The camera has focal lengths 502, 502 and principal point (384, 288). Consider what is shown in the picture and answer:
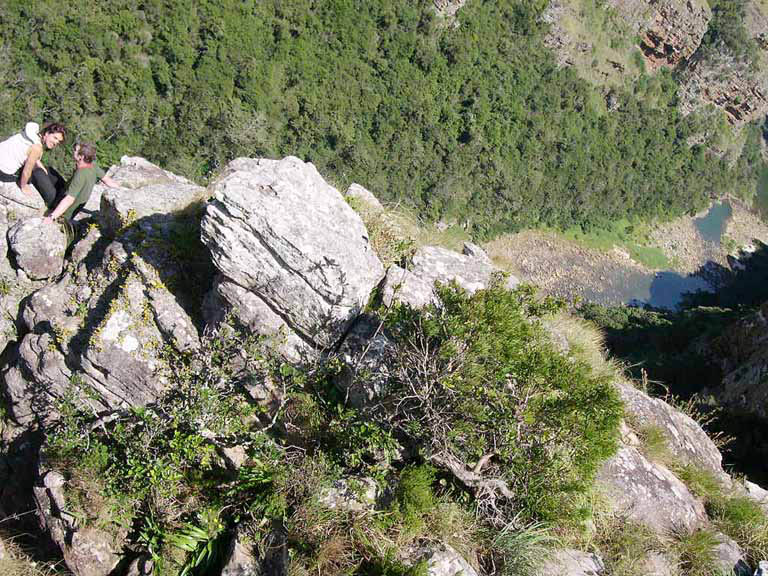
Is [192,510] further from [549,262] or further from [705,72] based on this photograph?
[705,72]

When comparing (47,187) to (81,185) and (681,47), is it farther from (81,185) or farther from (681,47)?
(681,47)

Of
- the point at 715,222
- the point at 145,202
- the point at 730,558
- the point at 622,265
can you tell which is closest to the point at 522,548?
the point at 730,558

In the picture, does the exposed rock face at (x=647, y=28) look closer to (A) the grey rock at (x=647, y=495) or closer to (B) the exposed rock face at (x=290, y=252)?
(A) the grey rock at (x=647, y=495)

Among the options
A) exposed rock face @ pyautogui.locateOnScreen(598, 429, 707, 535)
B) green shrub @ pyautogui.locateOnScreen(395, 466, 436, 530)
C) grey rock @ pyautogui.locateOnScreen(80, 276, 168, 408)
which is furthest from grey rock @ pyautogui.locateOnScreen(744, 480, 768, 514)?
grey rock @ pyautogui.locateOnScreen(80, 276, 168, 408)

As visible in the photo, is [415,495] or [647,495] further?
[647,495]

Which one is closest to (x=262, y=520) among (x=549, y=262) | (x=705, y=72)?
(x=549, y=262)

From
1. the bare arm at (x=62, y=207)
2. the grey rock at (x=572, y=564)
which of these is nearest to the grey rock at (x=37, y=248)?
the bare arm at (x=62, y=207)

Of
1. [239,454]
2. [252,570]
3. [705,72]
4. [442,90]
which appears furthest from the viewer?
[705,72]

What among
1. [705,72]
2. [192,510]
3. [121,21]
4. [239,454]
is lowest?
[121,21]

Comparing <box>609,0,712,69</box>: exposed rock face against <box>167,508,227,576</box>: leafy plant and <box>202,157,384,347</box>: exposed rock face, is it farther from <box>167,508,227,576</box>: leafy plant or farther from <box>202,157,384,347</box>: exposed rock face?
<box>167,508,227,576</box>: leafy plant
